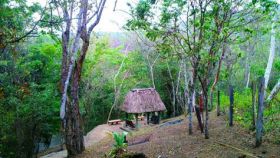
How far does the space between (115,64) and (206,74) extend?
16337mm

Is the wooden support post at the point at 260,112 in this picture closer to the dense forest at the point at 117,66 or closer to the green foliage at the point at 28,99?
the dense forest at the point at 117,66

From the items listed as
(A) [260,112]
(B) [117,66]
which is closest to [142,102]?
(B) [117,66]

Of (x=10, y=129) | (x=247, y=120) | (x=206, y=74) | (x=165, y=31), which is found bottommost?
(x=10, y=129)

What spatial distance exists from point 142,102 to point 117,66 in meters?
8.88

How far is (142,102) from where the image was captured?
16.5 metres

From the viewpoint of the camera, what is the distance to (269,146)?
6.93m

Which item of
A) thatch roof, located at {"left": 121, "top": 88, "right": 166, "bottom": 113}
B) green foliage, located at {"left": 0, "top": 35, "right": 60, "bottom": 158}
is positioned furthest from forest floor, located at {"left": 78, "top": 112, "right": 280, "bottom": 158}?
thatch roof, located at {"left": 121, "top": 88, "right": 166, "bottom": 113}

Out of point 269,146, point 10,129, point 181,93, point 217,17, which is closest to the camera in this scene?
point 269,146

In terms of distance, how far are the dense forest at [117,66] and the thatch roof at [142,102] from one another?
88.6 inches

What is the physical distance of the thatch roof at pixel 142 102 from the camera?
1623cm

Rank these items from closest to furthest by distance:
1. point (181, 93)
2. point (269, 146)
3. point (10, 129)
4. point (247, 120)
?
point (269, 146)
point (247, 120)
point (10, 129)
point (181, 93)

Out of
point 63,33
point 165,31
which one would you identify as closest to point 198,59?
point 165,31

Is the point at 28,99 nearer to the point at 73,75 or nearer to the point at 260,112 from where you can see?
the point at 73,75

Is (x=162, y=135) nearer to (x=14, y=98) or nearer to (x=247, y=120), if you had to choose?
(x=247, y=120)
